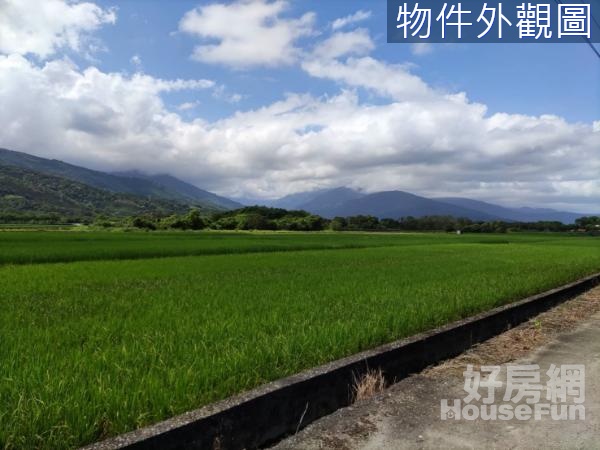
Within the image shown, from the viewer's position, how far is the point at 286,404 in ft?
11.2

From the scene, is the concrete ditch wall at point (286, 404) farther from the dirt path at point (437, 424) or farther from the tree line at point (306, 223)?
the tree line at point (306, 223)

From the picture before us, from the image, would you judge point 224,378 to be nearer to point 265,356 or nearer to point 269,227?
point 265,356

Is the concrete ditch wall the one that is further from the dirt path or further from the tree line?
the tree line

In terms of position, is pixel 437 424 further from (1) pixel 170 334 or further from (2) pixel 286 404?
(1) pixel 170 334

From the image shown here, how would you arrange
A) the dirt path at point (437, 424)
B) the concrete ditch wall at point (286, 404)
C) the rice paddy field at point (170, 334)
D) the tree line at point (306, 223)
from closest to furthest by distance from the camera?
the concrete ditch wall at point (286, 404) → the rice paddy field at point (170, 334) → the dirt path at point (437, 424) → the tree line at point (306, 223)

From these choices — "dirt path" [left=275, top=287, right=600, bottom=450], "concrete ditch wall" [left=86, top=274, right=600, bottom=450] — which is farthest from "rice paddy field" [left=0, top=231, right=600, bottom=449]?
"dirt path" [left=275, top=287, right=600, bottom=450]

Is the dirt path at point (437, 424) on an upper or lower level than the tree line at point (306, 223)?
lower

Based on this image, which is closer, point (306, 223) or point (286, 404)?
point (286, 404)

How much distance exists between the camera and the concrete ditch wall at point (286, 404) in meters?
2.67

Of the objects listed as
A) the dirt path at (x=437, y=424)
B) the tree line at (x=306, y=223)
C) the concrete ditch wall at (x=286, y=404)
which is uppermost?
the tree line at (x=306, y=223)

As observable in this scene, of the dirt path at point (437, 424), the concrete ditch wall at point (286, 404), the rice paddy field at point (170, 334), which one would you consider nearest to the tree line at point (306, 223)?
the rice paddy field at point (170, 334)

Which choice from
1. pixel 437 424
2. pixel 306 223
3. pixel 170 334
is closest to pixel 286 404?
pixel 437 424

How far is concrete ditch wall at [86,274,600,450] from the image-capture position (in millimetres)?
2674

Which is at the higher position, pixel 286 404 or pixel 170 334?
pixel 170 334
